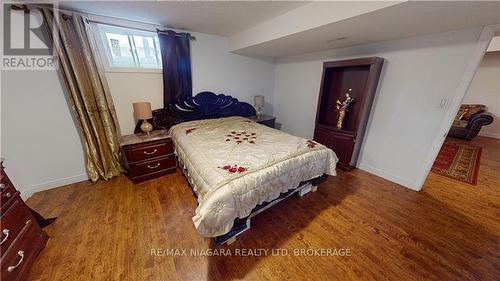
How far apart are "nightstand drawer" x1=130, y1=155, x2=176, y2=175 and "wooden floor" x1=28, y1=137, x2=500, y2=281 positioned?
186 millimetres

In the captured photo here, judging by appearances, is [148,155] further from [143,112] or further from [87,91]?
[87,91]

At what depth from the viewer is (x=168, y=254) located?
1.48 meters

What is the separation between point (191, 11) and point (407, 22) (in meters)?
2.34

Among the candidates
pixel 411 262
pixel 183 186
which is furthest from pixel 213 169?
pixel 411 262

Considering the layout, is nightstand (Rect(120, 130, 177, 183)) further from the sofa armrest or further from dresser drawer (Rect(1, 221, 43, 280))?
the sofa armrest

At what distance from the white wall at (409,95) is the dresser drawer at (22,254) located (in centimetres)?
393

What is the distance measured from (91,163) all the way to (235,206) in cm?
240

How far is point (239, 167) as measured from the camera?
1561 millimetres

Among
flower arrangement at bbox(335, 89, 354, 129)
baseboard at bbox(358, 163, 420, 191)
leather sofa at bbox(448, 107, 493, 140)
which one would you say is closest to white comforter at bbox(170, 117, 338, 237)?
flower arrangement at bbox(335, 89, 354, 129)

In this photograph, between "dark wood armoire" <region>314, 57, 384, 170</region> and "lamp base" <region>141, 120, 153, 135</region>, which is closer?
"dark wood armoire" <region>314, 57, 384, 170</region>

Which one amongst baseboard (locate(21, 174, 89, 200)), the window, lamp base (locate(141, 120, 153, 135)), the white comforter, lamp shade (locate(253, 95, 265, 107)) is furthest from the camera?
lamp shade (locate(253, 95, 265, 107))

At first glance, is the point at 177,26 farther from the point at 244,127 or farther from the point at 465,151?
the point at 465,151

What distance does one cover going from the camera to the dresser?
114cm

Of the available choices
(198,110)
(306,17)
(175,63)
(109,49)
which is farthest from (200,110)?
(306,17)
